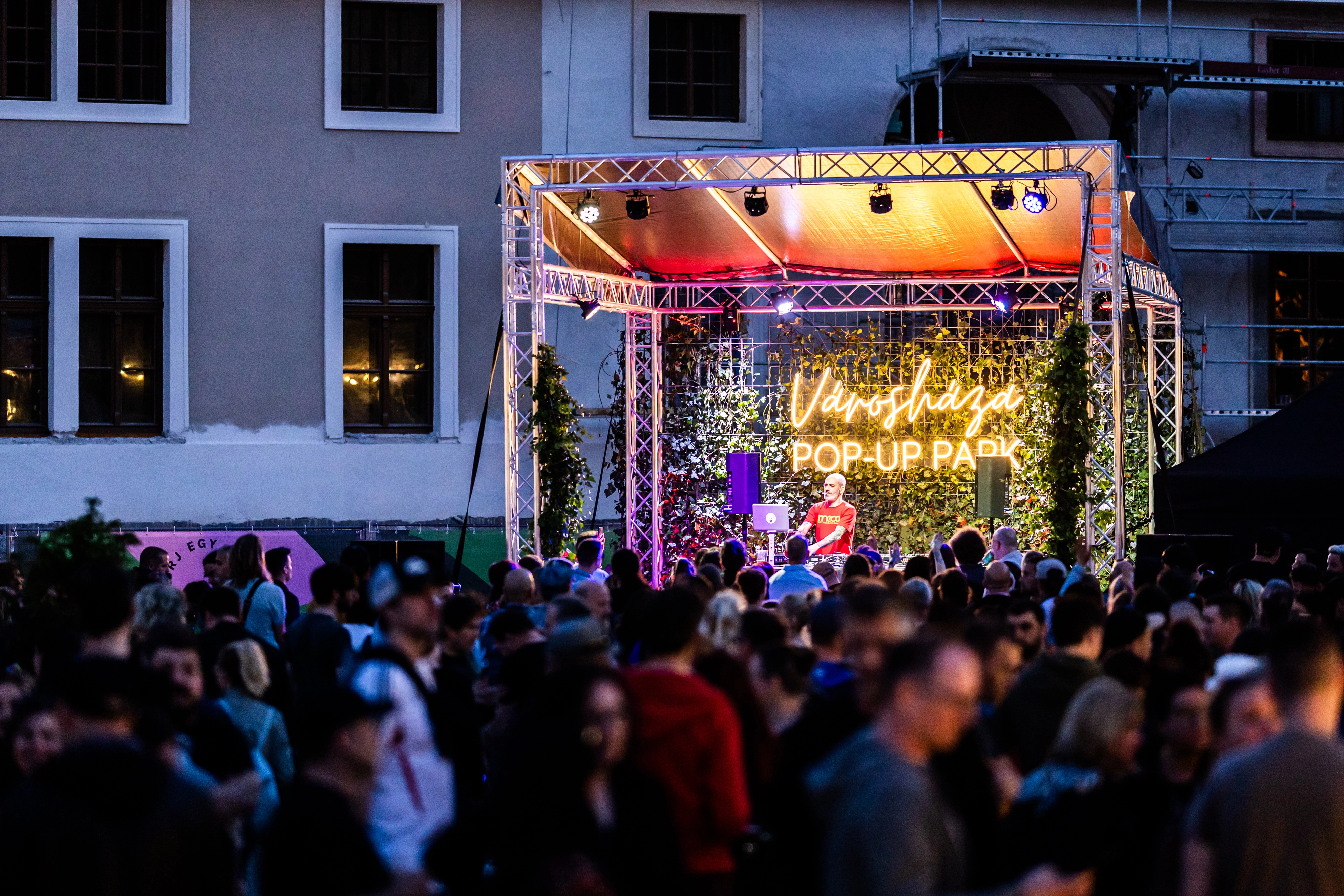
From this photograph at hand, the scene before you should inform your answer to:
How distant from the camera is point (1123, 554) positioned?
12.8 meters

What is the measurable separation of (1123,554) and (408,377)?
8.78 metres

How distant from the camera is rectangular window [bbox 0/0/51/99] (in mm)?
17422

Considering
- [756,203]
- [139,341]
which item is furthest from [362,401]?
[756,203]

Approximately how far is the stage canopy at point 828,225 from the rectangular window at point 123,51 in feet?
17.0

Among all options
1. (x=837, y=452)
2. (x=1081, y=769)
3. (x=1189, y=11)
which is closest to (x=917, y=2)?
(x=1189, y=11)

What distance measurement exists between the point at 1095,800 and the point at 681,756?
1.16 m

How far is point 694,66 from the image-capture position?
18.5 meters

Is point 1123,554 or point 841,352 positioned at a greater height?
point 841,352

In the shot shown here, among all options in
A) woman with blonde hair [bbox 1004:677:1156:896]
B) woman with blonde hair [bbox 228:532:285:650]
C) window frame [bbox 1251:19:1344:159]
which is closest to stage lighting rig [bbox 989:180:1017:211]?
window frame [bbox 1251:19:1344:159]

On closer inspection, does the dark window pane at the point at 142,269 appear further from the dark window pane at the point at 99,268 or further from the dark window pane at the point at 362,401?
the dark window pane at the point at 362,401

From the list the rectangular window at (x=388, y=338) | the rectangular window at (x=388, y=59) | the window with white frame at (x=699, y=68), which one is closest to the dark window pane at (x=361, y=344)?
the rectangular window at (x=388, y=338)

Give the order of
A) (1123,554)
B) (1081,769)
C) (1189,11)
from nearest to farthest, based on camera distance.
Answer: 1. (1081,769)
2. (1123,554)
3. (1189,11)

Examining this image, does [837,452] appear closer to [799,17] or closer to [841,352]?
[841,352]

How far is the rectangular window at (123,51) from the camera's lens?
1756 centimetres
